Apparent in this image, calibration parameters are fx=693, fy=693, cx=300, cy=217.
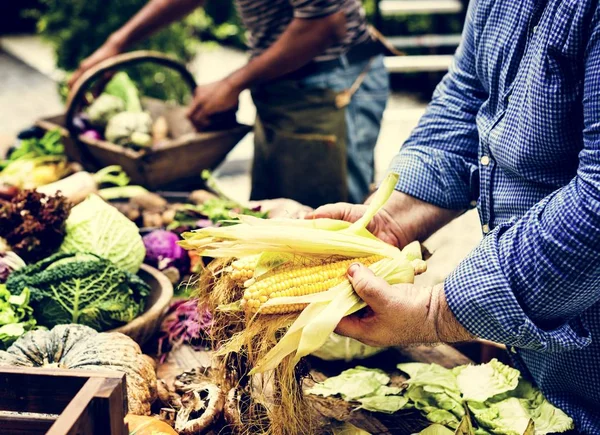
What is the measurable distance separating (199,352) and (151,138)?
171 centimetres

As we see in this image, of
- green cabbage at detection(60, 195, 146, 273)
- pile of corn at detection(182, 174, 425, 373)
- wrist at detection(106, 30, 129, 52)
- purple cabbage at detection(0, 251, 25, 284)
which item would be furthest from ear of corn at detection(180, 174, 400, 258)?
wrist at detection(106, 30, 129, 52)

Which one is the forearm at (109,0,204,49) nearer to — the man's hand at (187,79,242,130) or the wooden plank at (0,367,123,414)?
the man's hand at (187,79,242,130)

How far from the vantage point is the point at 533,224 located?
161 centimetres

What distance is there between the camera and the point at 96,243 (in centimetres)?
246

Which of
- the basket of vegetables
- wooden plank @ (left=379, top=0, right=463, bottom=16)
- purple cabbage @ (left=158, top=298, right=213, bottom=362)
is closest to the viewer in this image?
purple cabbage @ (left=158, top=298, right=213, bottom=362)

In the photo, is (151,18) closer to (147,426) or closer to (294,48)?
(294,48)

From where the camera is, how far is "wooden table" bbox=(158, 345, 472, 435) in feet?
6.46

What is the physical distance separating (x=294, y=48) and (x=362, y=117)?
0.67 metres

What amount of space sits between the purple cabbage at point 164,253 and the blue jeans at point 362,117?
4.22ft

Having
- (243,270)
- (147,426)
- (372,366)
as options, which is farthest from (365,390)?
(147,426)

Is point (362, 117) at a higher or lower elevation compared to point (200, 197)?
higher

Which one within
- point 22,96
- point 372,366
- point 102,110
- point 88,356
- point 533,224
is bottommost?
point 22,96

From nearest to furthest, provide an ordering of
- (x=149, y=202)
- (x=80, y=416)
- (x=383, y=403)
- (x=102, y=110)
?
(x=80, y=416) < (x=383, y=403) < (x=149, y=202) < (x=102, y=110)

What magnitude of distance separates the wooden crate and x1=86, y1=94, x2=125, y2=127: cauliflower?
2.62 m
